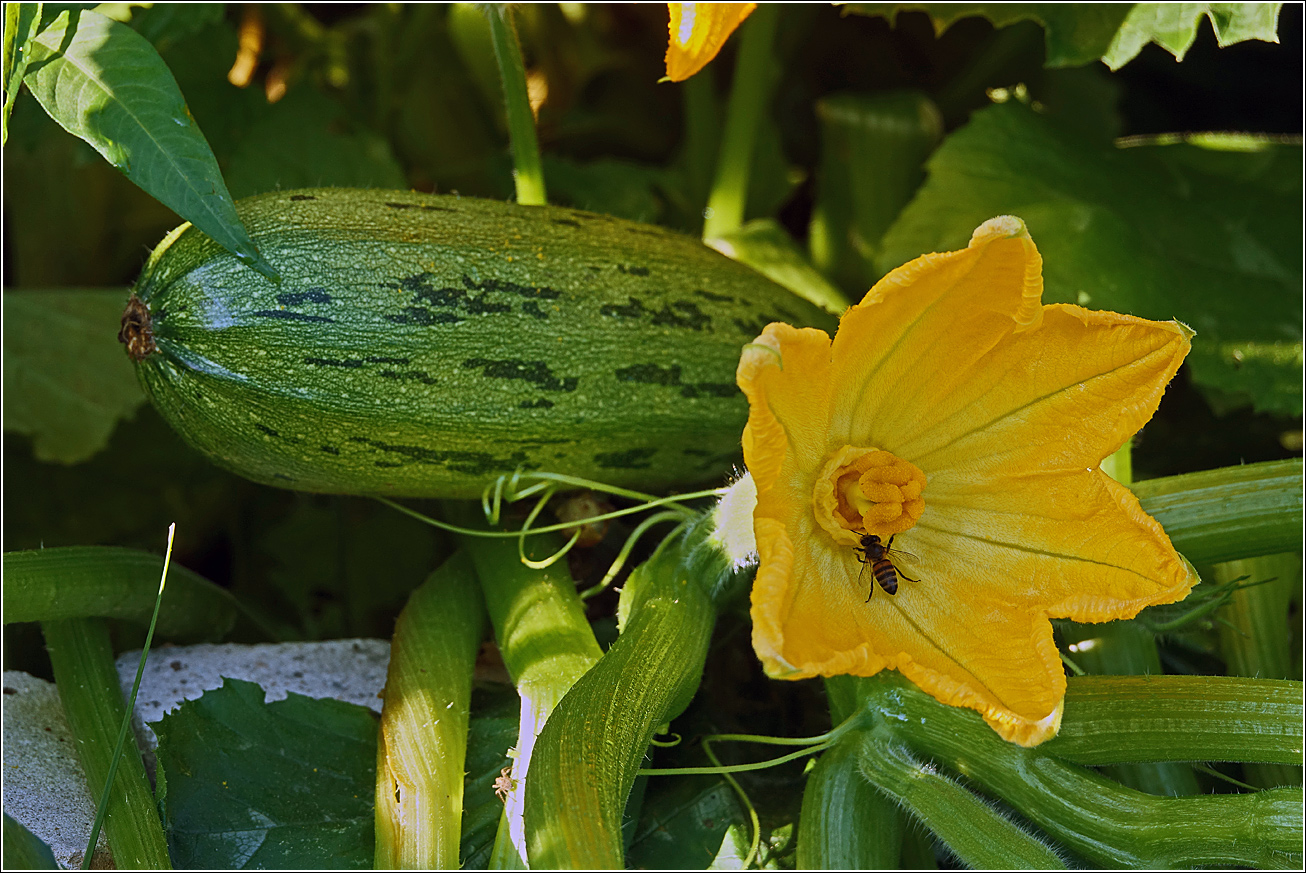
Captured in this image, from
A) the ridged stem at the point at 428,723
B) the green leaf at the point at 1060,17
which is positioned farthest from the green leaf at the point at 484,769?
the green leaf at the point at 1060,17

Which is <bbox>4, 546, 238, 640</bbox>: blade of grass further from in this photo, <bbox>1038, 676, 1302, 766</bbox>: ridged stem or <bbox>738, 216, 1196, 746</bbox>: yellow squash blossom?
<bbox>1038, 676, 1302, 766</bbox>: ridged stem

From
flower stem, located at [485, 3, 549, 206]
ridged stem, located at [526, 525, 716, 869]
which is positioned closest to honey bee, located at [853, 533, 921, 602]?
ridged stem, located at [526, 525, 716, 869]

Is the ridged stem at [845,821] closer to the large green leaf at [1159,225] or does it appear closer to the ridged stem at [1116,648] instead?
the ridged stem at [1116,648]

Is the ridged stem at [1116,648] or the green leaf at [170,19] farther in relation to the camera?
the green leaf at [170,19]

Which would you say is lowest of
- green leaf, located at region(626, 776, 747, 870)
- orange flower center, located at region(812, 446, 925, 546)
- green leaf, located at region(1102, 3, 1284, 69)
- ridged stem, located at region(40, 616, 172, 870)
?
green leaf, located at region(626, 776, 747, 870)

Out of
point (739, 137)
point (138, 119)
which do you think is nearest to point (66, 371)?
point (138, 119)

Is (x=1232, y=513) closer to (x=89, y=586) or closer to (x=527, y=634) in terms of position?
(x=527, y=634)
